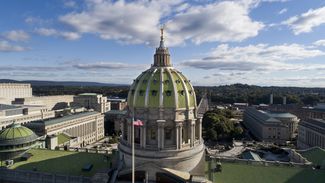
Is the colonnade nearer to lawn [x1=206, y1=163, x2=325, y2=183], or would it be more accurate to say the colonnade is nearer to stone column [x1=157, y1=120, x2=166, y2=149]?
stone column [x1=157, y1=120, x2=166, y2=149]

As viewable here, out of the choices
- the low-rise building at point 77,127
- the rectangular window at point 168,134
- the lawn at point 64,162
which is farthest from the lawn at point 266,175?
the low-rise building at point 77,127

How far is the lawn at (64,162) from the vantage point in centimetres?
5344

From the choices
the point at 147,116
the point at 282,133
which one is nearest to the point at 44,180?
the point at 147,116

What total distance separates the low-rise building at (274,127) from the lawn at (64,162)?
11619cm

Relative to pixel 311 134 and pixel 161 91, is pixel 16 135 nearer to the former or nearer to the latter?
pixel 161 91

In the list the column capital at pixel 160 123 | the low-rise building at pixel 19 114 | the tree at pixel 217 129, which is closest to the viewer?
the column capital at pixel 160 123

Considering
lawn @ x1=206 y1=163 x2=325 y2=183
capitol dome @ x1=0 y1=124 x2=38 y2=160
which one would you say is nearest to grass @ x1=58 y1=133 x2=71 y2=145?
capitol dome @ x1=0 y1=124 x2=38 y2=160

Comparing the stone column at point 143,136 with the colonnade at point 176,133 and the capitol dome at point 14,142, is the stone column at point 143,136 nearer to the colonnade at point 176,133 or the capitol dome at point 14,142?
the colonnade at point 176,133

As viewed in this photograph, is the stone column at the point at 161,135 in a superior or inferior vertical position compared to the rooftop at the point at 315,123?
superior

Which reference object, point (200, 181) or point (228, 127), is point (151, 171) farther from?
point (228, 127)

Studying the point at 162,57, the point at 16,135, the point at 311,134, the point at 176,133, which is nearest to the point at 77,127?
the point at 16,135

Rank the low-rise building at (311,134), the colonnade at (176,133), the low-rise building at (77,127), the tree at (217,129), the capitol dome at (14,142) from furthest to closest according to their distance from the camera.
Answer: the tree at (217,129) → the low-rise building at (311,134) → the low-rise building at (77,127) → the capitol dome at (14,142) → the colonnade at (176,133)

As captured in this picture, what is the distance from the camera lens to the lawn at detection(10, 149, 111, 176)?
5344 cm

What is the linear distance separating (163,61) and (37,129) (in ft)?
259
